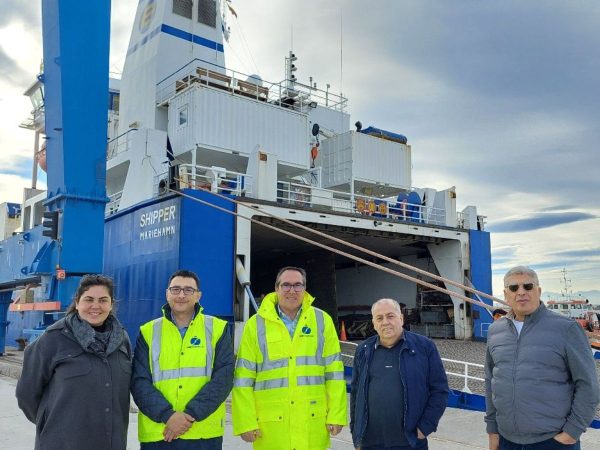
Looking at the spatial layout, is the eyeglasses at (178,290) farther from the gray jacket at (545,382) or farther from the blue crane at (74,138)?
the blue crane at (74,138)

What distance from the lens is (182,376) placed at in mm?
3248

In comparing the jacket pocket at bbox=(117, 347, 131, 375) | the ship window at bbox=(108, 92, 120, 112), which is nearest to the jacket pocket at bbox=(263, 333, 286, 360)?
the jacket pocket at bbox=(117, 347, 131, 375)

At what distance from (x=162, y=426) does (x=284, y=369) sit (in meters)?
0.78

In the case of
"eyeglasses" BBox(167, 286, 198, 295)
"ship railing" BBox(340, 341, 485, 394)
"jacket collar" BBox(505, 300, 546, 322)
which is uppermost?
"eyeglasses" BBox(167, 286, 198, 295)

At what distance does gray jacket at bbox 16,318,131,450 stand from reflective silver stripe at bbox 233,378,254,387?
2.32 feet

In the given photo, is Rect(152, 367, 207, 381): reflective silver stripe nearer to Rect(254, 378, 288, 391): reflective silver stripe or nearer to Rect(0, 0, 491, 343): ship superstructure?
Rect(254, 378, 288, 391): reflective silver stripe

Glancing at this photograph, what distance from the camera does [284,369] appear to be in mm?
3379

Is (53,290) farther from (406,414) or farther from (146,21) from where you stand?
(146,21)

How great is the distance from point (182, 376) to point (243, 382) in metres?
0.37

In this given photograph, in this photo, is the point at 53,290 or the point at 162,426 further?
the point at 53,290

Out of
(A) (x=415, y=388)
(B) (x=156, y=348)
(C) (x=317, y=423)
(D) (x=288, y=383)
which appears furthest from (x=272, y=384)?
(A) (x=415, y=388)

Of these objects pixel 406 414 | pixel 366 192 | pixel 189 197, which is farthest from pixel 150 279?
pixel 406 414

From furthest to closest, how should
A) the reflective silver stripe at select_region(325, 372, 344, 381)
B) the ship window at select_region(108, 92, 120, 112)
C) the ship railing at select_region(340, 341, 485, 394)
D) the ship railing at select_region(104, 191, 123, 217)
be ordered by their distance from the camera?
the ship window at select_region(108, 92, 120, 112)
the ship railing at select_region(104, 191, 123, 217)
the ship railing at select_region(340, 341, 485, 394)
the reflective silver stripe at select_region(325, 372, 344, 381)

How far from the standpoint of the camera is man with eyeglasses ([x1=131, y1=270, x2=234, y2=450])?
3164 mm
